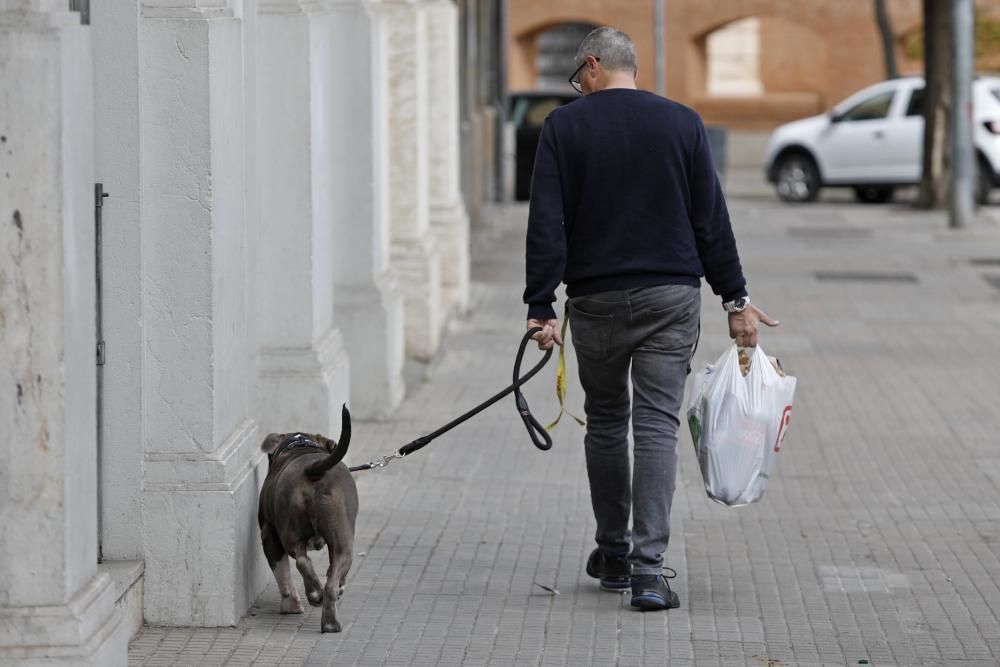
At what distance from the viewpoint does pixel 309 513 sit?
19.2ft

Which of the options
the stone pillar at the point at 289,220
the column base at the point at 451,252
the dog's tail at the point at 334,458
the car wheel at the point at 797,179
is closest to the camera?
the dog's tail at the point at 334,458

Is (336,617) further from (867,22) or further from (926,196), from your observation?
(867,22)

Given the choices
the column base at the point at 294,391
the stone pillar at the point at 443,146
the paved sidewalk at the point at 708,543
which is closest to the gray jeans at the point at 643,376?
the paved sidewalk at the point at 708,543

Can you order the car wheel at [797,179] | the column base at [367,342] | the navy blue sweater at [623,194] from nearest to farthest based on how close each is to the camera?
1. the navy blue sweater at [623,194]
2. the column base at [367,342]
3. the car wheel at [797,179]

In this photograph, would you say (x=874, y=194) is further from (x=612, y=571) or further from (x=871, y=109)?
(x=612, y=571)

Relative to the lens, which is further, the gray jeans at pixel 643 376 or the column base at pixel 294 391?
the column base at pixel 294 391

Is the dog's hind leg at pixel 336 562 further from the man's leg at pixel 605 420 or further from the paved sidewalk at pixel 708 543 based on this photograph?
the man's leg at pixel 605 420

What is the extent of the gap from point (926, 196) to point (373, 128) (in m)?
16.8

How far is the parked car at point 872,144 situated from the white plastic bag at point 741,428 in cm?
2023

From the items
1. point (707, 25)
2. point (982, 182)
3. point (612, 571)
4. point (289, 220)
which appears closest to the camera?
point (612, 571)

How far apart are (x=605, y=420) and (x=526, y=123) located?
23275 mm

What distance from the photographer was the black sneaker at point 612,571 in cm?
645

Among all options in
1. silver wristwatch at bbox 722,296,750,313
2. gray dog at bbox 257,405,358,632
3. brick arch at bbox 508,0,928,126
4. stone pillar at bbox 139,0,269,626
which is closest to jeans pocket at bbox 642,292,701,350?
silver wristwatch at bbox 722,296,750,313

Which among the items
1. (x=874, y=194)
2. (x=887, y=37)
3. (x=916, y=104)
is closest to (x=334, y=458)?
(x=916, y=104)
